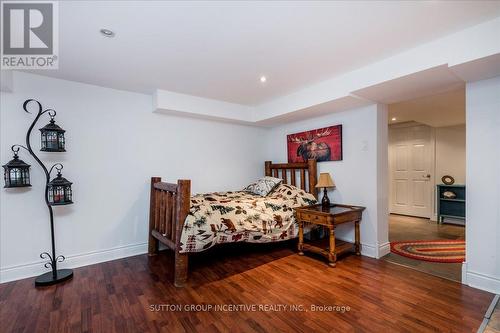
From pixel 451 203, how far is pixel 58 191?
645 cm

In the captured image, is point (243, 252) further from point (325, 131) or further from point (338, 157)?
point (325, 131)

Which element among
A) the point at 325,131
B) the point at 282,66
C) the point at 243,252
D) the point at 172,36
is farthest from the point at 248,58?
the point at 243,252

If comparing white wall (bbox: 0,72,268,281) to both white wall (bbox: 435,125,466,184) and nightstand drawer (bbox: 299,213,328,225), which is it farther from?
white wall (bbox: 435,125,466,184)

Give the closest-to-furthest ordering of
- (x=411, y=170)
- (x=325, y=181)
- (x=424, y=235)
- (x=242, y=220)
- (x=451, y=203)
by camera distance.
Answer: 1. (x=242, y=220)
2. (x=325, y=181)
3. (x=424, y=235)
4. (x=451, y=203)
5. (x=411, y=170)

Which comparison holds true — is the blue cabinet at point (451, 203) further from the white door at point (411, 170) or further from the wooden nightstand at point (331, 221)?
the wooden nightstand at point (331, 221)


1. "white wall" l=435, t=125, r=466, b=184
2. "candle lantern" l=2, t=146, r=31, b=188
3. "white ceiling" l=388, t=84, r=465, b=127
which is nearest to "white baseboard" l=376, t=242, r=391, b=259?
"white ceiling" l=388, t=84, r=465, b=127

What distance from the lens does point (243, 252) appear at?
10.9ft

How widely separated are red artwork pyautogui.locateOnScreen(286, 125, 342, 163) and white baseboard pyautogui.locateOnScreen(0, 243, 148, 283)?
106 inches

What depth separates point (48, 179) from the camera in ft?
8.46

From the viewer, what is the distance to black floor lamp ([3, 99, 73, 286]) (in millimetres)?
2389

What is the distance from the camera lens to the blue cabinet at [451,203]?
4.60 m

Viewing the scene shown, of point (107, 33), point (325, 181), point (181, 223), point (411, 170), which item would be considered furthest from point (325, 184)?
point (411, 170)

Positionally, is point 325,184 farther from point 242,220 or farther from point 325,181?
point 242,220

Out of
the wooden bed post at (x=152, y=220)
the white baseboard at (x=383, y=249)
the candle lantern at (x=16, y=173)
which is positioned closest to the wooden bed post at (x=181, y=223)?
the wooden bed post at (x=152, y=220)
